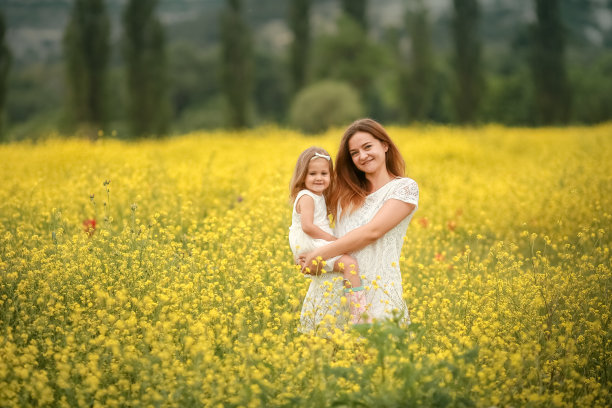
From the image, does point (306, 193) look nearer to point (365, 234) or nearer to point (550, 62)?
point (365, 234)

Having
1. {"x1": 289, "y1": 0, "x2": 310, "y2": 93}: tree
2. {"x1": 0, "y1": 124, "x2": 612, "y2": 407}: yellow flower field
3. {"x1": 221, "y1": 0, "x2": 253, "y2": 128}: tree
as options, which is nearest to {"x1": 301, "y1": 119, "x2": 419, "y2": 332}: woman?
{"x1": 0, "y1": 124, "x2": 612, "y2": 407}: yellow flower field

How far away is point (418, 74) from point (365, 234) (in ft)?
92.9

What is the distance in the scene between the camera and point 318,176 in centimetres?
370

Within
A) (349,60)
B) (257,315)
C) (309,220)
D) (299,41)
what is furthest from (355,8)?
(257,315)

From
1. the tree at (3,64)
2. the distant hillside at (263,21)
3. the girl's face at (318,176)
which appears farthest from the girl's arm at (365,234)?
the distant hillside at (263,21)

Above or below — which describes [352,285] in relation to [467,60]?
below

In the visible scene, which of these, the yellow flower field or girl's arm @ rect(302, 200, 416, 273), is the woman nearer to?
girl's arm @ rect(302, 200, 416, 273)

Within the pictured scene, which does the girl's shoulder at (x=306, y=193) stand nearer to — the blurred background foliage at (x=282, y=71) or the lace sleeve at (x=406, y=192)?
the lace sleeve at (x=406, y=192)

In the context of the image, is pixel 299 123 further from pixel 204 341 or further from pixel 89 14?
pixel 204 341

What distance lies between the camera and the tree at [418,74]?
30.2m

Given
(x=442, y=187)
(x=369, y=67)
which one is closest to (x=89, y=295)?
(x=442, y=187)

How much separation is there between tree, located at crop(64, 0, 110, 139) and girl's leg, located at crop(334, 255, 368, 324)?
18807 millimetres

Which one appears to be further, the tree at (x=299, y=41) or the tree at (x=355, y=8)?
the tree at (x=355, y=8)

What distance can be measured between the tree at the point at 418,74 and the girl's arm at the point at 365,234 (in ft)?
91.0
